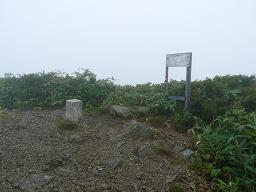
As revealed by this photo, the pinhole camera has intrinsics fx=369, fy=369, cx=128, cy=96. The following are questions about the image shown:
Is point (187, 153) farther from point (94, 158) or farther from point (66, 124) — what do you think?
point (66, 124)

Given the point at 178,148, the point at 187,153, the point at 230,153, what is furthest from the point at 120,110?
the point at 230,153

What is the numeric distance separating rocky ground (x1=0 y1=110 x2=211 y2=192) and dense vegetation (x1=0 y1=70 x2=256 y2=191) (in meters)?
0.50

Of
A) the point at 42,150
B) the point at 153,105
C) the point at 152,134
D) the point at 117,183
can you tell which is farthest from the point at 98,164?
the point at 153,105

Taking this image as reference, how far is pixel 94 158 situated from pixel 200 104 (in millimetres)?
3517

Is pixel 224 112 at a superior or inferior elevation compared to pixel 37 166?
superior

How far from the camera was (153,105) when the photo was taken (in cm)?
980

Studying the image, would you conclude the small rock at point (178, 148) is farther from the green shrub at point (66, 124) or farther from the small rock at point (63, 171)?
the green shrub at point (66, 124)

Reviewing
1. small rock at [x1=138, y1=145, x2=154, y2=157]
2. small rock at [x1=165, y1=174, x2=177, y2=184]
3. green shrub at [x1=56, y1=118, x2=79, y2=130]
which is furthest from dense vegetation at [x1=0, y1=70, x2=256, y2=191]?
green shrub at [x1=56, y1=118, x2=79, y2=130]

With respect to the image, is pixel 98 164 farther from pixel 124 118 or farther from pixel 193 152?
pixel 124 118

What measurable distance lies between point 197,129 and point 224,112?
807mm

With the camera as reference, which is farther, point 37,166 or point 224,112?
point 224,112

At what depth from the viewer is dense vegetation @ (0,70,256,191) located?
22.3 feet

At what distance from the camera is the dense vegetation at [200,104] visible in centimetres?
680

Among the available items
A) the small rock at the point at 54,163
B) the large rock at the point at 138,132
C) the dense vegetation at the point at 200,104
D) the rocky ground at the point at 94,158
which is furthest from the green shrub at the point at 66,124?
the small rock at the point at 54,163
